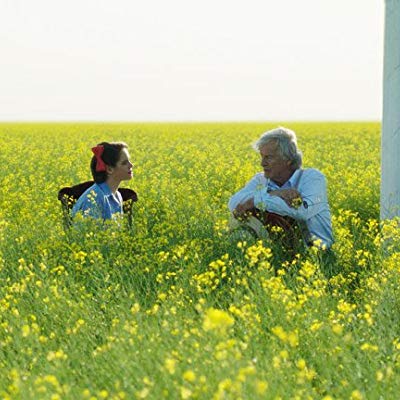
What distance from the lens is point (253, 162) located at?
50.5ft

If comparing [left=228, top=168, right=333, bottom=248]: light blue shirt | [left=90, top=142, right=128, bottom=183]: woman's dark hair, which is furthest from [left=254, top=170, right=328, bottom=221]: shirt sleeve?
[left=90, top=142, right=128, bottom=183]: woman's dark hair

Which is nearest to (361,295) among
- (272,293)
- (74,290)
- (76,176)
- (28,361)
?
(272,293)

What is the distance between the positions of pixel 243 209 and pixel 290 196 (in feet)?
1.21

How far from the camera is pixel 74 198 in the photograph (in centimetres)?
709

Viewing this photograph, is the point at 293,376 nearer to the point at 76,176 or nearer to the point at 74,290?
the point at 74,290

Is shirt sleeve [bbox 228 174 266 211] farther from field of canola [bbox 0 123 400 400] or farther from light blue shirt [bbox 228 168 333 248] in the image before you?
field of canola [bbox 0 123 400 400]

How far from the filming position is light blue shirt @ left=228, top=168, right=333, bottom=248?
20.1 ft

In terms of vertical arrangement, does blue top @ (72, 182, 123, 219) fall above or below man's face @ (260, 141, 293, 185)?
below

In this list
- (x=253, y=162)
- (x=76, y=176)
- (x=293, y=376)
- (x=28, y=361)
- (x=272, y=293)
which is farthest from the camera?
(x=253, y=162)

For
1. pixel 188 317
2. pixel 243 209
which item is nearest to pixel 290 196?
pixel 243 209

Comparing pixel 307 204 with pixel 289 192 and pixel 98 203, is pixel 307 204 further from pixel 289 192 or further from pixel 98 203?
pixel 98 203

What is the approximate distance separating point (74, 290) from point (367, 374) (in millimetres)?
2014
